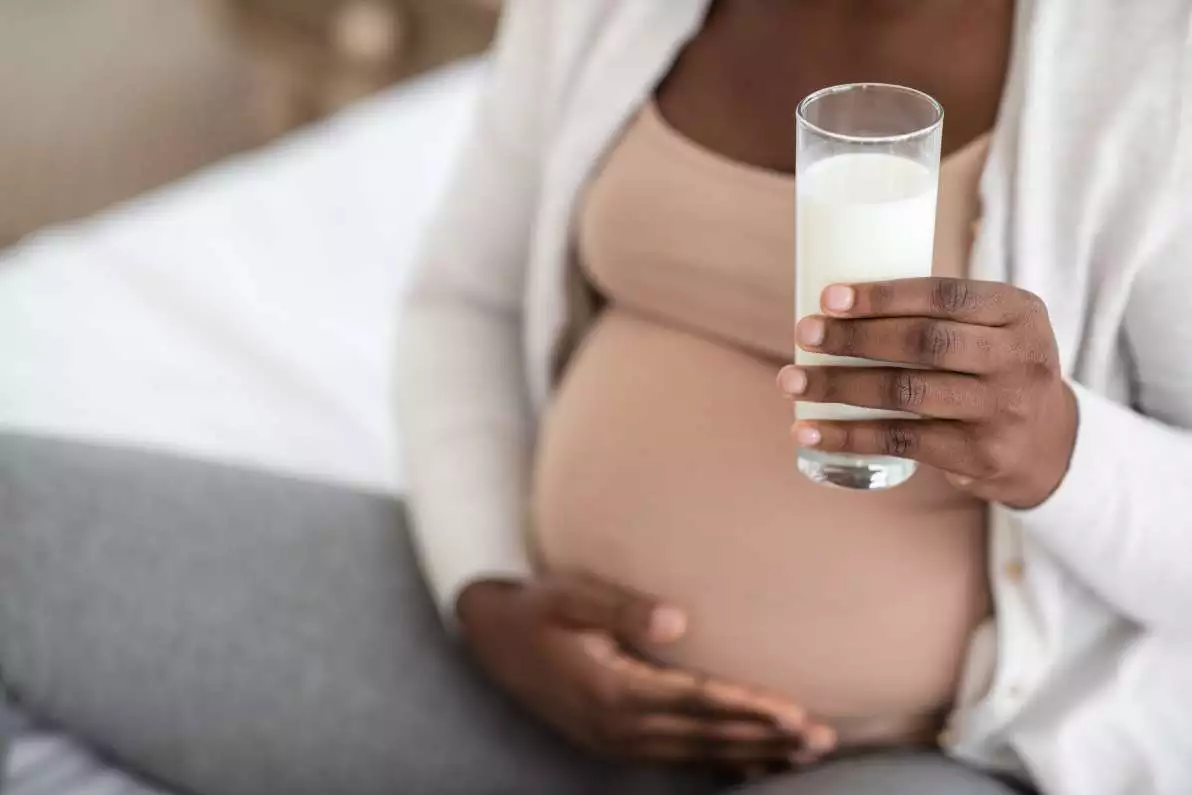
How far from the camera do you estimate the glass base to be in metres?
0.71

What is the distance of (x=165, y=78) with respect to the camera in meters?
2.86

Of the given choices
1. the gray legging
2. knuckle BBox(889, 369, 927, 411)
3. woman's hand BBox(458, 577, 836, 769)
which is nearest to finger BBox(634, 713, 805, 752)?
woman's hand BBox(458, 577, 836, 769)

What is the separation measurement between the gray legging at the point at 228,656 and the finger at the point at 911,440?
1.41ft

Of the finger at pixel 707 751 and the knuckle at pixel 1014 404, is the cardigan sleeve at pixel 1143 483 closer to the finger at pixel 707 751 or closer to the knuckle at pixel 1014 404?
the knuckle at pixel 1014 404

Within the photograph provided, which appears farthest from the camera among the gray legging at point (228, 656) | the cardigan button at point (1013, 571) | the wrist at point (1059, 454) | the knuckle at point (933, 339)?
the gray legging at point (228, 656)

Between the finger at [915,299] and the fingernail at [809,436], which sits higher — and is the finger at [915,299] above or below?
above

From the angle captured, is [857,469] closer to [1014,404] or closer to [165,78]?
[1014,404]

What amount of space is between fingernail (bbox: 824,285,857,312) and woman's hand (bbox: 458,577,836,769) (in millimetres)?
322

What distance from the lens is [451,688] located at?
3.25ft

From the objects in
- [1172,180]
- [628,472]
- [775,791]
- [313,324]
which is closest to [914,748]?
[775,791]

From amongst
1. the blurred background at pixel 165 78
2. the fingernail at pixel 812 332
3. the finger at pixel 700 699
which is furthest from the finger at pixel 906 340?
the blurred background at pixel 165 78

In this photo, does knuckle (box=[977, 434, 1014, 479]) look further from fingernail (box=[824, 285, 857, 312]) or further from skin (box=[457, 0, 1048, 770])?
fingernail (box=[824, 285, 857, 312])

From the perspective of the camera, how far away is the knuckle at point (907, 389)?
2.04 ft

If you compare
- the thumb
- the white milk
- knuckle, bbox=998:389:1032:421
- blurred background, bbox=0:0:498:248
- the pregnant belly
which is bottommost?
blurred background, bbox=0:0:498:248
